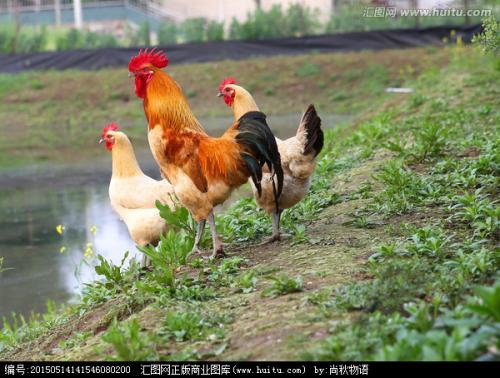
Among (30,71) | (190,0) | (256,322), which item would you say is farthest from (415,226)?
(190,0)

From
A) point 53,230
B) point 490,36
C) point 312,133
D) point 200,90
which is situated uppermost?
point 490,36

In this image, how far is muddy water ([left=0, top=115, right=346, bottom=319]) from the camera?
893 cm

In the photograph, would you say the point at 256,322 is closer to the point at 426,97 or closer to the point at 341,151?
the point at 341,151

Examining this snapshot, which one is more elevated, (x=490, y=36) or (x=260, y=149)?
(x=490, y=36)

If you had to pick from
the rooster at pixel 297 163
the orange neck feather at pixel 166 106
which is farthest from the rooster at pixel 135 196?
the rooster at pixel 297 163

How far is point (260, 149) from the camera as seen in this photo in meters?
6.12

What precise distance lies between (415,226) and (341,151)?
4921 mm

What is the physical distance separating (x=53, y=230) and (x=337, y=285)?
310 inches

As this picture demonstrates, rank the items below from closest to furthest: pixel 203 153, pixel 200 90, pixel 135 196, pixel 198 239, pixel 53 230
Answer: pixel 203 153, pixel 198 239, pixel 135 196, pixel 53 230, pixel 200 90

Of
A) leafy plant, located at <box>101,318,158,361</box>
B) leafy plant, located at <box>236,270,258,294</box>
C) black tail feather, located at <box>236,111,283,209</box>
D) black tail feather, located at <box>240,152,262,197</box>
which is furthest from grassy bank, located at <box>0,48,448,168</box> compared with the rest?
leafy plant, located at <box>101,318,158,361</box>

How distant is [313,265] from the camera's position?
5461 mm

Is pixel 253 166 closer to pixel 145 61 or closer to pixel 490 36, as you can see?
pixel 145 61

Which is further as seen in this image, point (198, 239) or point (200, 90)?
point (200, 90)

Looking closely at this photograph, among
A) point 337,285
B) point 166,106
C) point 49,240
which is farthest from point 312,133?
point 49,240
